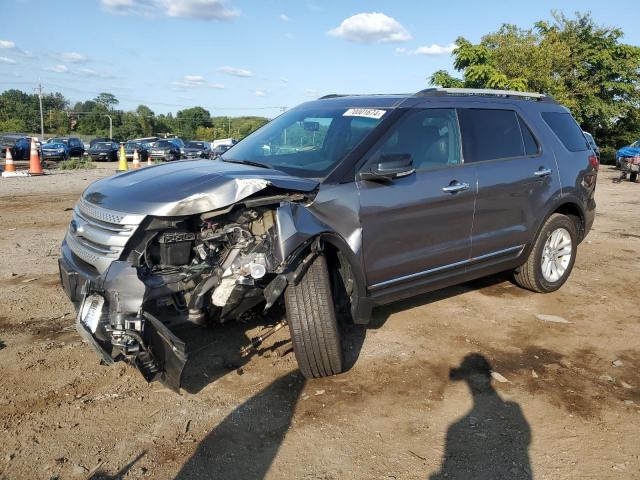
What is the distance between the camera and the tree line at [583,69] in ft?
85.2

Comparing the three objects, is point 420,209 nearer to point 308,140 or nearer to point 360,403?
point 308,140

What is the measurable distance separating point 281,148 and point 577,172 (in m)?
3.08

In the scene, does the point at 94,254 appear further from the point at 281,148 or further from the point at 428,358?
the point at 428,358

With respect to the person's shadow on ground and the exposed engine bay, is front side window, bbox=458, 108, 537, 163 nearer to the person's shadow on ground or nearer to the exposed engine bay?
the exposed engine bay

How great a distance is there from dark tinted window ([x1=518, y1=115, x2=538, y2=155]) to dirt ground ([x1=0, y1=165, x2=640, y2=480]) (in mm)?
1494

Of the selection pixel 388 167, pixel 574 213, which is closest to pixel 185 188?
pixel 388 167

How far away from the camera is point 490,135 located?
4688mm

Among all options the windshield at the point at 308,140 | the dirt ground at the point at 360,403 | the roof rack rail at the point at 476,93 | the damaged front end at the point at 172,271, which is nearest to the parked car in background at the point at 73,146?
the dirt ground at the point at 360,403

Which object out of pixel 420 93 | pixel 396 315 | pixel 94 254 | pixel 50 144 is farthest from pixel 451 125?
pixel 50 144

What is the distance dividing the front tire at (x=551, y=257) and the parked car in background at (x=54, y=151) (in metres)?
28.3

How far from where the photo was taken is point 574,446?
2.99 meters

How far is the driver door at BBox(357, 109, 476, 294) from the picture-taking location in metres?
3.77

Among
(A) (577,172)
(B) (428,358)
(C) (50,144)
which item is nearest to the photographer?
(B) (428,358)

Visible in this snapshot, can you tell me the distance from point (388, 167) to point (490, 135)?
153 centimetres
